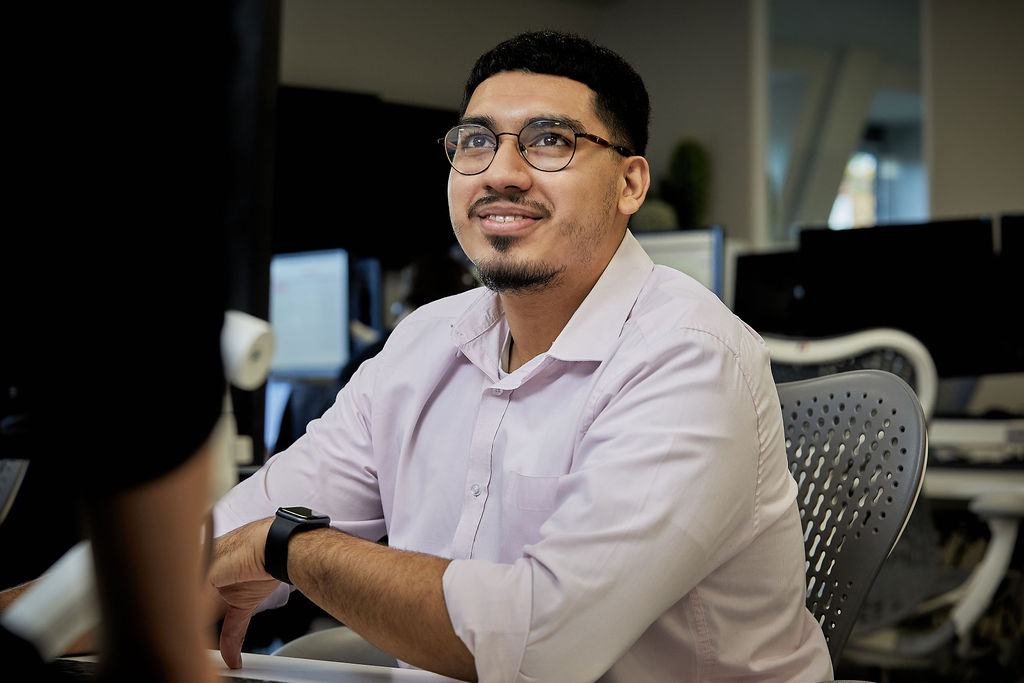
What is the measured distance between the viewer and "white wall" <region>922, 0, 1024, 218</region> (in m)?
5.05

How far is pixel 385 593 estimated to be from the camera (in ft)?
Result: 3.01

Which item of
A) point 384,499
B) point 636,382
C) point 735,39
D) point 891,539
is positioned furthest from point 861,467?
point 735,39

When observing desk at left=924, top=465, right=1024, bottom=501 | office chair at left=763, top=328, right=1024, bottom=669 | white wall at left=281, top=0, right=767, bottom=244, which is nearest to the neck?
office chair at left=763, top=328, right=1024, bottom=669

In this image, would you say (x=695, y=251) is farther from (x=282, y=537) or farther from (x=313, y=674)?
(x=313, y=674)

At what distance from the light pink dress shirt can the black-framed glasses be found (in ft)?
0.46

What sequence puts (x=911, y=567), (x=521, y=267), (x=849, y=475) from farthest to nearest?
(x=911, y=567) < (x=521, y=267) < (x=849, y=475)

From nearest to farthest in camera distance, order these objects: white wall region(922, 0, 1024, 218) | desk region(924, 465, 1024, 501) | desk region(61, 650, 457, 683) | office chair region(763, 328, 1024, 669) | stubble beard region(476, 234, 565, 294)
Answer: desk region(61, 650, 457, 683), stubble beard region(476, 234, 565, 294), office chair region(763, 328, 1024, 669), desk region(924, 465, 1024, 501), white wall region(922, 0, 1024, 218)

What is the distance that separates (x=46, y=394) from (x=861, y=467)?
102 cm

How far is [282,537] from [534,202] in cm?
54

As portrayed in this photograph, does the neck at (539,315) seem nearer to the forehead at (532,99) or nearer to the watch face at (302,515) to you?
the forehead at (532,99)

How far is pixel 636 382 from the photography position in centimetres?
103

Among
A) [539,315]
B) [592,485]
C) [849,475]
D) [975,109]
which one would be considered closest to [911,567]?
[849,475]

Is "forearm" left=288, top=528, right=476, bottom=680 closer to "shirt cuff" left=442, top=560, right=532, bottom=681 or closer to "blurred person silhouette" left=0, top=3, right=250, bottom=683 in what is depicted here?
"shirt cuff" left=442, top=560, right=532, bottom=681

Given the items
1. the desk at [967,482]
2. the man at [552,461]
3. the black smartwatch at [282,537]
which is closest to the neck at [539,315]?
the man at [552,461]
